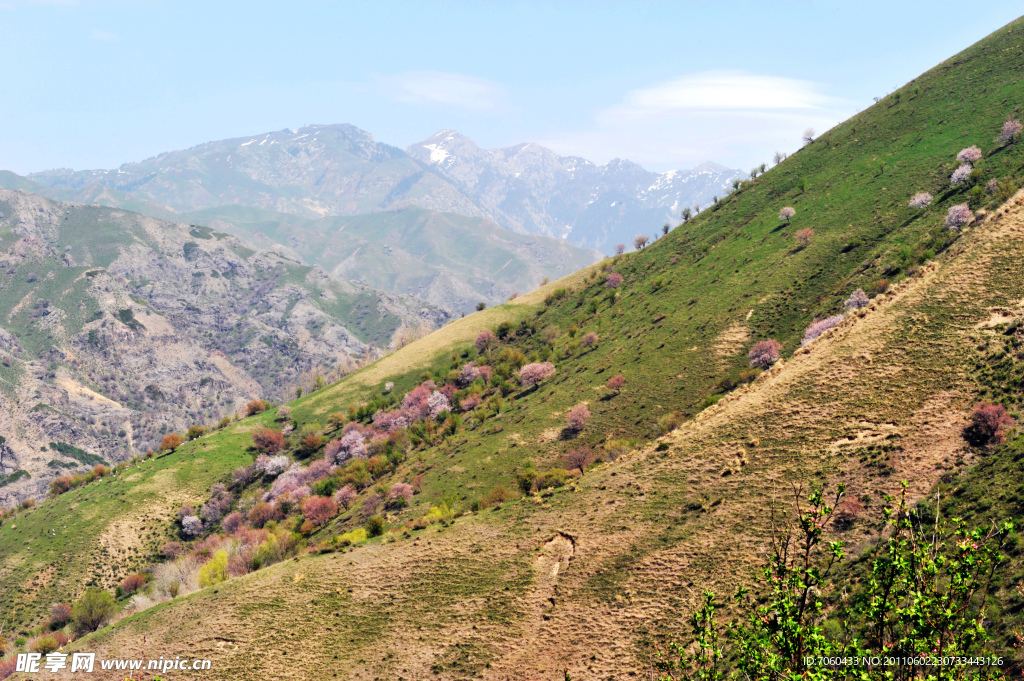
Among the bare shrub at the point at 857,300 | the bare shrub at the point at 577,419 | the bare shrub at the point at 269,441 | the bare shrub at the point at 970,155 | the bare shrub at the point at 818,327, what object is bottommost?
the bare shrub at the point at 269,441

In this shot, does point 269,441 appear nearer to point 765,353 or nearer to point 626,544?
point 626,544

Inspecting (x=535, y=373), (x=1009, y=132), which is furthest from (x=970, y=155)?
(x=535, y=373)

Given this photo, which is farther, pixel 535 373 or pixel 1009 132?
pixel 535 373

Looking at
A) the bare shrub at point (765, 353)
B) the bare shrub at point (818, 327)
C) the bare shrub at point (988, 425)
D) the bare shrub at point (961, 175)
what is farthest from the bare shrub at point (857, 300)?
the bare shrub at point (988, 425)

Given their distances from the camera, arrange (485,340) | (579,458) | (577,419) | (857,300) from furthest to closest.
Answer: (485,340)
(577,419)
(579,458)
(857,300)

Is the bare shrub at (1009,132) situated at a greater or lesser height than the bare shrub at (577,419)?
greater

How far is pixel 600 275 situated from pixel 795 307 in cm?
7596

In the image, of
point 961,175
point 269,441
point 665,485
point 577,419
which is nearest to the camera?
point 665,485

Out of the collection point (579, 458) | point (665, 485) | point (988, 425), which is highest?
point (988, 425)

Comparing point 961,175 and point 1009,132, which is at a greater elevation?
point 1009,132

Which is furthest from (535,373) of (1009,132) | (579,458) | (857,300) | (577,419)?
(1009,132)

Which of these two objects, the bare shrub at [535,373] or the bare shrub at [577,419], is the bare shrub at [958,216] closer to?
the bare shrub at [577,419]

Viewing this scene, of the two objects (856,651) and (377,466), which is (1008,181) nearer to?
(856,651)

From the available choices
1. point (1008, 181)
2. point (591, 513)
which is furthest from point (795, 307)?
point (591, 513)
